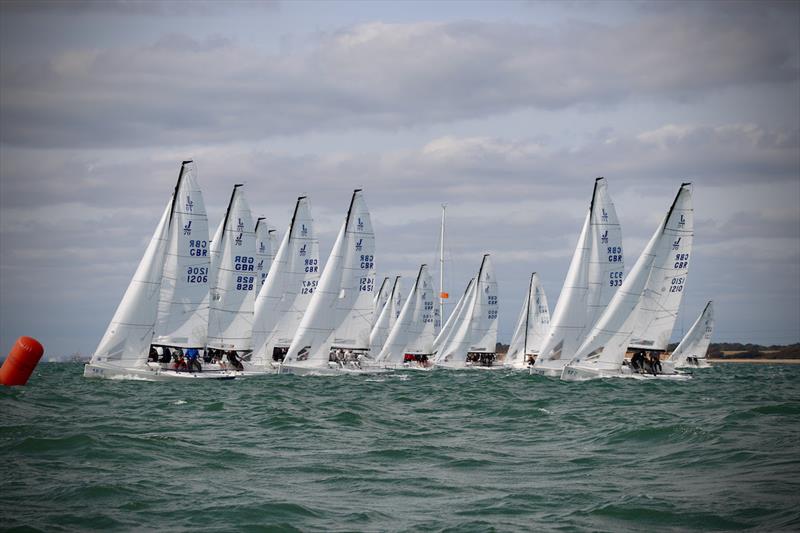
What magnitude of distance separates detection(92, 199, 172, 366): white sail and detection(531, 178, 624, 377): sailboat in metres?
22.0

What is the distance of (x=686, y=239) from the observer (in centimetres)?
4716

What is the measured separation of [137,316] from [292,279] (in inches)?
664

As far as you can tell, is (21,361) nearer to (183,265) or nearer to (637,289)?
(183,265)

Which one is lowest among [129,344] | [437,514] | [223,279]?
[437,514]

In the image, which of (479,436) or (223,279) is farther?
(223,279)

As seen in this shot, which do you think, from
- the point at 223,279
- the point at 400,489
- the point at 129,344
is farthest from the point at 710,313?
the point at 400,489

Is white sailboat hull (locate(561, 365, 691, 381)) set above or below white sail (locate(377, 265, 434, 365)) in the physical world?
below

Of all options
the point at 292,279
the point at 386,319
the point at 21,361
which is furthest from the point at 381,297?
the point at 21,361

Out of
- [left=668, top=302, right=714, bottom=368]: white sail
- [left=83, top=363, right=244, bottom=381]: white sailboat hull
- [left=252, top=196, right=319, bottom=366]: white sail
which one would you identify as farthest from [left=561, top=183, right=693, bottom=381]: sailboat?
[left=668, top=302, right=714, bottom=368]: white sail

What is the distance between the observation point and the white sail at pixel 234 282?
47094mm

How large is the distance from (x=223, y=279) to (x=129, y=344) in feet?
31.5

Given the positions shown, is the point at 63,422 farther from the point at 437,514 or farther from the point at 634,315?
the point at 634,315

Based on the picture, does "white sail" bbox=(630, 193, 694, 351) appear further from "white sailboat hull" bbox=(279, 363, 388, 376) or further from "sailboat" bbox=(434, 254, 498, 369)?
"sailboat" bbox=(434, 254, 498, 369)

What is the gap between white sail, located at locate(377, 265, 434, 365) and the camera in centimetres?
7062
